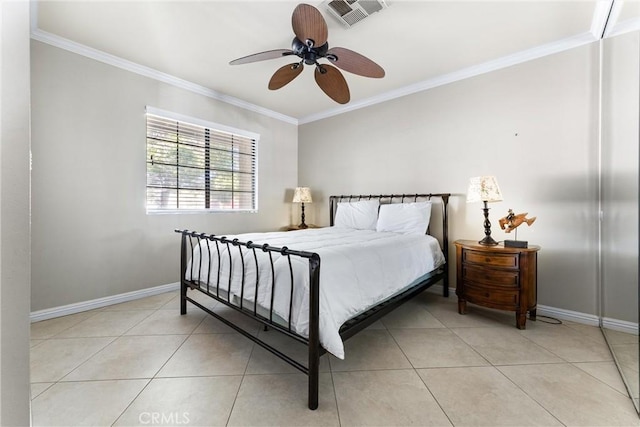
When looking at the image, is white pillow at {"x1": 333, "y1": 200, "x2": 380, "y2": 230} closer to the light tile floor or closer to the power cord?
Answer: the light tile floor

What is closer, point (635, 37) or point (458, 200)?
point (635, 37)

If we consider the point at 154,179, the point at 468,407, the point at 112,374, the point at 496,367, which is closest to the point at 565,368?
the point at 496,367

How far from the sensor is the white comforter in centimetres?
147

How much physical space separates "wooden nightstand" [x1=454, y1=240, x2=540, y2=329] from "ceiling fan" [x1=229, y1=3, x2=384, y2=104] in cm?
188

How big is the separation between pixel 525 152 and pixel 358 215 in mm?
1927

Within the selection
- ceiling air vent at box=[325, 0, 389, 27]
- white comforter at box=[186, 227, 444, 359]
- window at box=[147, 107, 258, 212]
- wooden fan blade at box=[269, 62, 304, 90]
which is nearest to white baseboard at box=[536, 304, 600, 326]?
white comforter at box=[186, 227, 444, 359]

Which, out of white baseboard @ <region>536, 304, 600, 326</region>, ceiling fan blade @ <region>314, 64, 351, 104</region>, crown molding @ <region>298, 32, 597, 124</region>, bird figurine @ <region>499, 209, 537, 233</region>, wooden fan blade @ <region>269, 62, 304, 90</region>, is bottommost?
white baseboard @ <region>536, 304, 600, 326</region>

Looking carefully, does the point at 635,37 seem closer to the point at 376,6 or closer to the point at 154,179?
the point at 376,6

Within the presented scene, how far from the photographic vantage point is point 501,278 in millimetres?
2318

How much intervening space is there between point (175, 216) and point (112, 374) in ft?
6.47

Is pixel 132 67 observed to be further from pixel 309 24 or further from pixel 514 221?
pixel 514 221

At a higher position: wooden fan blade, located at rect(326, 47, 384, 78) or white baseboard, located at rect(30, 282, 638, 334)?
wooden fan blade, located at rect(326, 47, 384, 78)

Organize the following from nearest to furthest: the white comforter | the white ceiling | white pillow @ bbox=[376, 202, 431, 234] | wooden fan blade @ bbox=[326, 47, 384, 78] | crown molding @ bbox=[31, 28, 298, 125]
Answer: the white comforter → wooden fan blade @ bbox=[326, 47, 384, 78] → the white ceiling → crown molding @ bbox=[31, 28, 298, 125] → white pillow @ bbox=[376, 202, 431, 234]

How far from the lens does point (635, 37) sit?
161cm
